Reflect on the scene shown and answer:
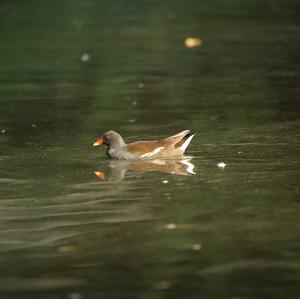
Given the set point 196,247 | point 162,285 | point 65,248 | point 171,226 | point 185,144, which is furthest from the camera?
point 185,144

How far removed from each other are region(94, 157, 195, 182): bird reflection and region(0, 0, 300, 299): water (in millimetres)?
42

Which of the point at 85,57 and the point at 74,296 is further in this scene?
the point at 85,57

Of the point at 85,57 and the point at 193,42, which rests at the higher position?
the point at 85,57

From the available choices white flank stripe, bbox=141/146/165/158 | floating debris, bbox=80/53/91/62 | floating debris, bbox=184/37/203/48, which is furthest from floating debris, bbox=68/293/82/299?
floating debris, bbox=184/37/203/48

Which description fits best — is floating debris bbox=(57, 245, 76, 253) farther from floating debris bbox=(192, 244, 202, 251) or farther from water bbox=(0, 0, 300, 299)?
floating debris bbox=(192, 244, 202, 251)

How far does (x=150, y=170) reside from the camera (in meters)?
11.5

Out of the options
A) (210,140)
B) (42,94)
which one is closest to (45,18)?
(42,94)

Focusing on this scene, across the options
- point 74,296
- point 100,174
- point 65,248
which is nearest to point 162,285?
point 74,296

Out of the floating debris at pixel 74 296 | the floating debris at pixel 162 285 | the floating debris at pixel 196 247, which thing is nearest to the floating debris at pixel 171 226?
the floating debris at pixel 196 247

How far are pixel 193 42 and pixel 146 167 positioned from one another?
439 inches

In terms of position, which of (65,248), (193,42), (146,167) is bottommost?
(193,42)

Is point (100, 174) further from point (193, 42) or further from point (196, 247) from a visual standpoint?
point (193, 42)

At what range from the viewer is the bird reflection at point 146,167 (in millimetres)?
11297

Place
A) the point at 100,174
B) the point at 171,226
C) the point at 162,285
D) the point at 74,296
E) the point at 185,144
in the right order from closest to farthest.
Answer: the point at 74,296, the point at 162,285, the point at 171,226, the point at 100,174, the point at 185,144
